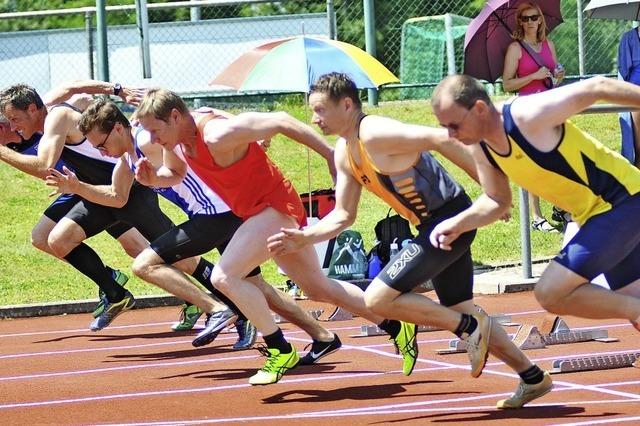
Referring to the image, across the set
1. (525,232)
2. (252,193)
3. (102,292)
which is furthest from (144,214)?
(525,232)

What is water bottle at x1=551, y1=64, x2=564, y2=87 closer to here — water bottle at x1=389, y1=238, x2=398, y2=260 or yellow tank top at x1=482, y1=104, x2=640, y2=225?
water bottle at x1=389, y1=238, x2=398, y2=260

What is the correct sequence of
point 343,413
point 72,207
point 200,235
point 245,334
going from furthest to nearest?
point 72,207, point 245,334, point 200,235, point 343,413

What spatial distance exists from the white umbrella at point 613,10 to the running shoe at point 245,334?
4714 mm

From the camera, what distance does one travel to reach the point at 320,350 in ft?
30.6

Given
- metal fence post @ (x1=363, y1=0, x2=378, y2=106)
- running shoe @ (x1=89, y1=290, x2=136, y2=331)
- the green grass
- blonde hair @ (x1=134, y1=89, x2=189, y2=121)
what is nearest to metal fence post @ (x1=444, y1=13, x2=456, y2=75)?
the green grass

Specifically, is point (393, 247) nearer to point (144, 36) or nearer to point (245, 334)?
point (245, 334)

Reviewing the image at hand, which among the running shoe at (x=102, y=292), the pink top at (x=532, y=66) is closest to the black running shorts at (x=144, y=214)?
the running shoe at (x=102, y=292)

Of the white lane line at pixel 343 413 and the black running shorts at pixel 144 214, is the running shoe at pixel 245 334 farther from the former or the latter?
the white lane line at pixel 343 413

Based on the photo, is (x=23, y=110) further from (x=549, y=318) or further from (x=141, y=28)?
(x=141, y=28)

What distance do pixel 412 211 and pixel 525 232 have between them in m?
5.52

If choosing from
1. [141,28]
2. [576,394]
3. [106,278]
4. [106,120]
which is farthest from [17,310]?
[576,394]

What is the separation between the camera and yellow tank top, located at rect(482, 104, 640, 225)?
6.82 m

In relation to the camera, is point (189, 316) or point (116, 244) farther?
point (116, 244)

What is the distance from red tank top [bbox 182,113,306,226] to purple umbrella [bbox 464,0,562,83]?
16.3 feet
